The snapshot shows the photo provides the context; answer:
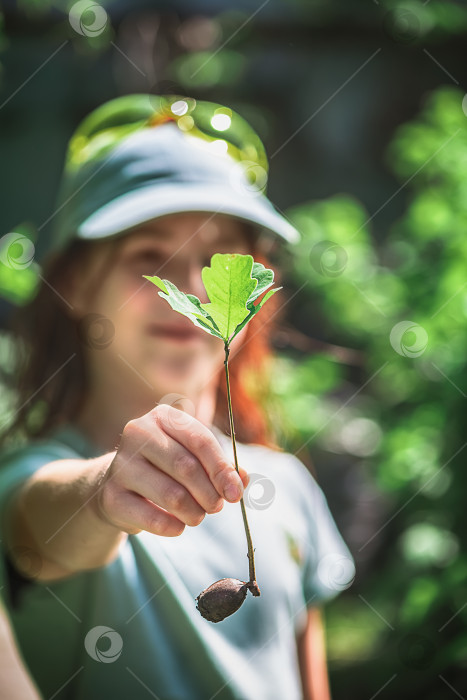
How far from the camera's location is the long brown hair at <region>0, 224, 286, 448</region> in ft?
2.75

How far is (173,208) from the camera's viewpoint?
599 mm

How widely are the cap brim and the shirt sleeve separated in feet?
1.37

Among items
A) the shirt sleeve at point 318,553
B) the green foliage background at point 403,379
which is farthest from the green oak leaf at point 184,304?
the green foliage background at point 403,379

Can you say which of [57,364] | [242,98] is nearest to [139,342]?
[57,364]

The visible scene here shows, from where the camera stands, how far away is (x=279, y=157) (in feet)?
8.86

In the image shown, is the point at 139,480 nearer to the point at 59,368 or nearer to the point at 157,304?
the point at 157,304

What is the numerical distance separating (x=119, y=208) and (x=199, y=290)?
138 millimetres

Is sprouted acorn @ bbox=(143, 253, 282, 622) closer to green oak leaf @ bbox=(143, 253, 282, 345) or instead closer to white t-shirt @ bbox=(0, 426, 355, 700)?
green oak leaf @ bbox=(143, 253, 282, 345)

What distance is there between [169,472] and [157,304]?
0.76 feet

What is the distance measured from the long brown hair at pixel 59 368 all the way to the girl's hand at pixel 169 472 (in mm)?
439

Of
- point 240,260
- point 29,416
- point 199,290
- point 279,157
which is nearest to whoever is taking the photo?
point 240,260

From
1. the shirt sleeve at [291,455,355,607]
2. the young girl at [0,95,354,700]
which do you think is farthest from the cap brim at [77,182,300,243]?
the shirt sleeve at [291,455,355,607]

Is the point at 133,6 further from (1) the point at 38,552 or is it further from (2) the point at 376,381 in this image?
(1) the point at 38,552

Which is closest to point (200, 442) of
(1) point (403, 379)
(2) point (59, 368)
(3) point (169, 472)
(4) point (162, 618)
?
(3) point (169, 472)
